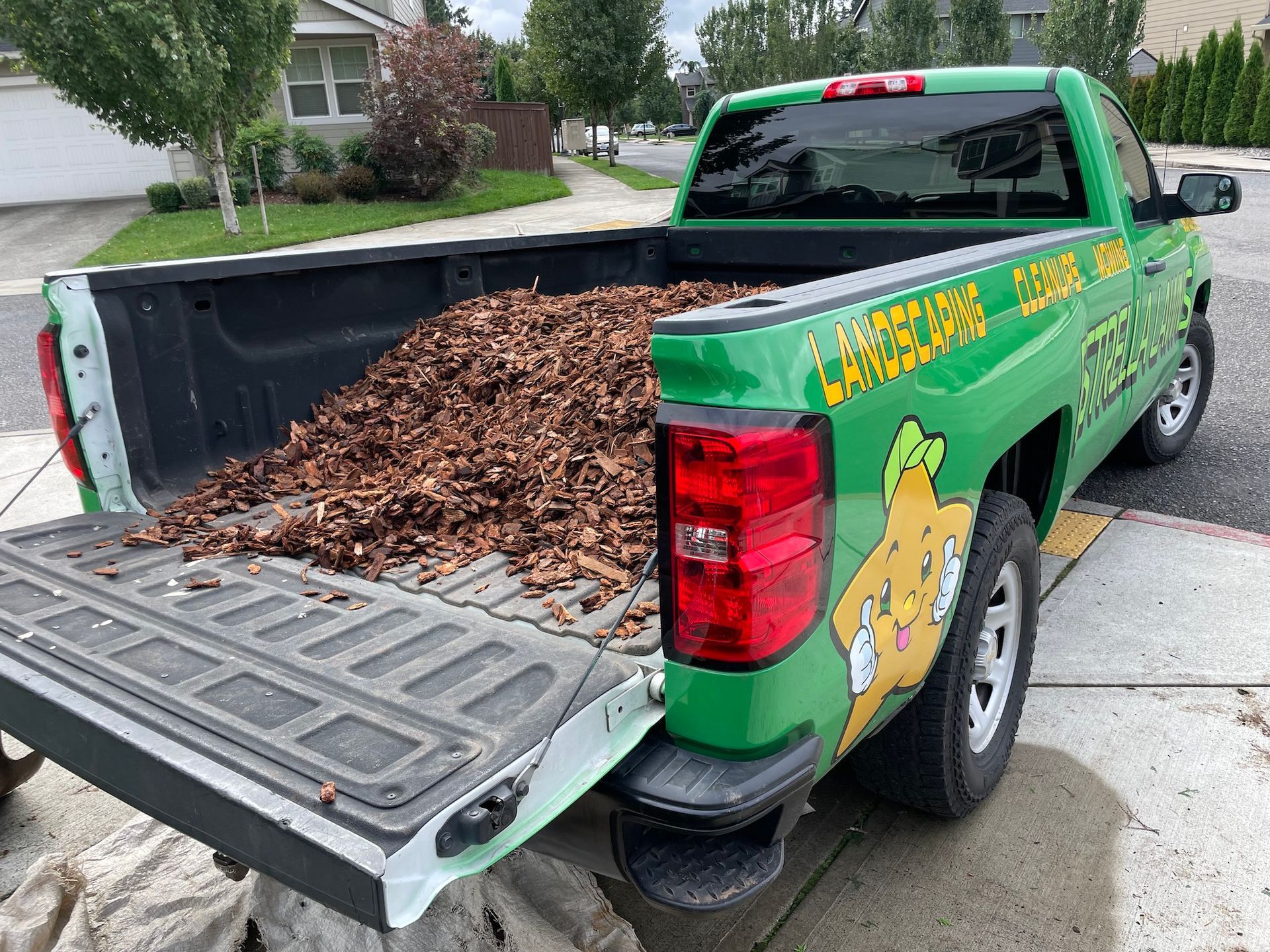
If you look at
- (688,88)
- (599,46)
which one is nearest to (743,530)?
(599,46)

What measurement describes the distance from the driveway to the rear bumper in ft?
53.0

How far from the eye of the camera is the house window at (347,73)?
78.0 feet

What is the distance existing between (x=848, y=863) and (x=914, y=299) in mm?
1647

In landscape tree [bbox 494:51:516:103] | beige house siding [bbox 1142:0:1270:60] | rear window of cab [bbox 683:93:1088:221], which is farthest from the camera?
landscape tree [bbox 494:51:516:103]

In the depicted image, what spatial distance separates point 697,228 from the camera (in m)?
4.84

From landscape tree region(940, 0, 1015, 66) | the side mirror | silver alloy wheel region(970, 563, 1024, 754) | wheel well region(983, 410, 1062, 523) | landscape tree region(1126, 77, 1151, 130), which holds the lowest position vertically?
silver alloy wheel region(970, 563, 1024, 754)

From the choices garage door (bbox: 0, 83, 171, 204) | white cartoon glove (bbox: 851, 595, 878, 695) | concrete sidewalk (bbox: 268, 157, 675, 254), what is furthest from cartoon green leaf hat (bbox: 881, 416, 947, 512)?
garage door (bbox: 0, 83, 171, 204)

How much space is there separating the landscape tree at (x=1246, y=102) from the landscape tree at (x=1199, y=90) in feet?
3.56

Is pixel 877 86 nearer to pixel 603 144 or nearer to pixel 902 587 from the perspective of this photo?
pixel 902 587

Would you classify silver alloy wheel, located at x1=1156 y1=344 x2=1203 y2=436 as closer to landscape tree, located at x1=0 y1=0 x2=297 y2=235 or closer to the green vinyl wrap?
the green vinyl wrap

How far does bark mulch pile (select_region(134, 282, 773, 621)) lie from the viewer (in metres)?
2.68

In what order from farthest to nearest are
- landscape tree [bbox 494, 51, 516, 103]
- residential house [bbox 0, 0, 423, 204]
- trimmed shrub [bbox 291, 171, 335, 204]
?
landscape tree [bbox 494, 51, 516, 103]
residential house [bbox 0, 0, 423, 204]
trimmed shrub [bbox 291, 171, 335, 204]

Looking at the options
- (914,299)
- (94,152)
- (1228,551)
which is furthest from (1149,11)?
(914,299)

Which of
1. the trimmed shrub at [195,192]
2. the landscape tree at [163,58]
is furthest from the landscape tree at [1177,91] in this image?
the trimmed shrub at [195,192]
